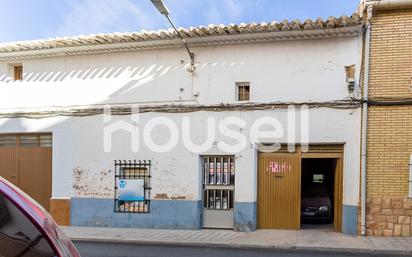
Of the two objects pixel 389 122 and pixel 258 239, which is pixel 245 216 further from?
pixel 389 122

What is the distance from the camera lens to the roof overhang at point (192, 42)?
9594 millimetres

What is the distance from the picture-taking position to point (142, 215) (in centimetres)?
1077

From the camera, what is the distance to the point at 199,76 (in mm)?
10516

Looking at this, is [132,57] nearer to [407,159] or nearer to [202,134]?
[202,134]

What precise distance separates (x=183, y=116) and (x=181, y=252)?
3.83m

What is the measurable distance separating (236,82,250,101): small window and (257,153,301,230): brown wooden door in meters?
1.54

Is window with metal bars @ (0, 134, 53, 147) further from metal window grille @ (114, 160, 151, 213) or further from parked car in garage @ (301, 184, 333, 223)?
parked car in garage @ (301, 184, 333, 223)

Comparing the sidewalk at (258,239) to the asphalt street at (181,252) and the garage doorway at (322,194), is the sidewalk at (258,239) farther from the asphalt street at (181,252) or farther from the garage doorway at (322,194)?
the garage doorway at (322,194)

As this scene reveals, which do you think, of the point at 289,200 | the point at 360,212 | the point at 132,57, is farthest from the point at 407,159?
the point at 132,57

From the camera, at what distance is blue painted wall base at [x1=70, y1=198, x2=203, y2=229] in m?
10.4

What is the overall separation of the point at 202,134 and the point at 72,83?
13.8 feet

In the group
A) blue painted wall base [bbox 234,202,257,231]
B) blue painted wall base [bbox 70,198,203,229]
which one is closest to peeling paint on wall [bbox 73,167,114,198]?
blue painted wall base [bbox 70,198,203,229]

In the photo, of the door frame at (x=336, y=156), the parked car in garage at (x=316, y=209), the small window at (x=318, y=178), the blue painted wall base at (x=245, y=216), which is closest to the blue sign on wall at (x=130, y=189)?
the blue painted wall base at (x=245, y=216)

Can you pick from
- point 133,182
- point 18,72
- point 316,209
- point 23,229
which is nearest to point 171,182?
point 133,182
